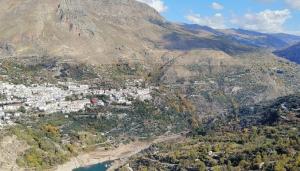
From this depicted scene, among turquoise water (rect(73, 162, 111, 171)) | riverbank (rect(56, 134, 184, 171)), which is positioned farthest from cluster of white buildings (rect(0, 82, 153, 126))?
turquoise water (rect(73, 162, 111, 171))

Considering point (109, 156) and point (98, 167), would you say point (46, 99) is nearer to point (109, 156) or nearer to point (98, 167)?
point (109, 156)

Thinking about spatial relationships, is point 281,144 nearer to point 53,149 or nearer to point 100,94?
point 53,149

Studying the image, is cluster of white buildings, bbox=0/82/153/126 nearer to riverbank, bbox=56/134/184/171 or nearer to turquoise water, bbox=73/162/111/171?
riverbank, bbox=56/134/184/171

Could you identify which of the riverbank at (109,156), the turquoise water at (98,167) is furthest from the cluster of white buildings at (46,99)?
the turquoise water at (98,167)

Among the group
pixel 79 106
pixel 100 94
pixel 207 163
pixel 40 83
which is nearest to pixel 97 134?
pixel 79 106

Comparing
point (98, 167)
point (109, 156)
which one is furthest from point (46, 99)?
point (98, 167)

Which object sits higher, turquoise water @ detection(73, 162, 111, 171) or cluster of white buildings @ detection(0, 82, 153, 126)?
cluster of white buildings @ detection(0, 82, 153, 126)
